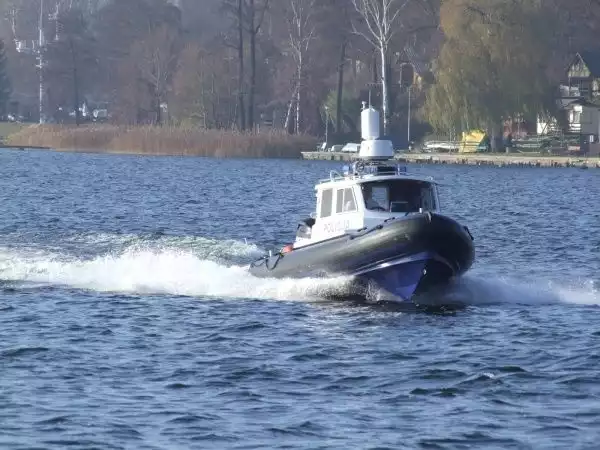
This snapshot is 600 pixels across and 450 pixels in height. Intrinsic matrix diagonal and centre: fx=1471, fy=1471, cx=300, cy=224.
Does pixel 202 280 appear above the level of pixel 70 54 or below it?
below

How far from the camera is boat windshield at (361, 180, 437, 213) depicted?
30.9m

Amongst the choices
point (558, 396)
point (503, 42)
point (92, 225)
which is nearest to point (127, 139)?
point (503, 42)

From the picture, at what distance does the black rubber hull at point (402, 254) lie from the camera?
2922 centimetres

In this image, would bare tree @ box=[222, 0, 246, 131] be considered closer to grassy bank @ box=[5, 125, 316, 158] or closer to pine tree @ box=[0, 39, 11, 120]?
grassy bank @ box=[5, 125, 316, 158]

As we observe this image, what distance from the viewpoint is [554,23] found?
10531cm

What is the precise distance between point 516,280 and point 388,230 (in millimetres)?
6820

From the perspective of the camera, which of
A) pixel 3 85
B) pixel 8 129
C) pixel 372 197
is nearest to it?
pixel 372 197

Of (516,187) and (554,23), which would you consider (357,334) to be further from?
(554,23)

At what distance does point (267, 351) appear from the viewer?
24734 mm

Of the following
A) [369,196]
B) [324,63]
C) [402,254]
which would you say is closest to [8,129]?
[324,63]

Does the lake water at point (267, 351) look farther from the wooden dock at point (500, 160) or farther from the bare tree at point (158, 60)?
the bare tree at point (158, 60)

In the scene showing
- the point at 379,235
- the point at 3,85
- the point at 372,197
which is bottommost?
the point at 379,235

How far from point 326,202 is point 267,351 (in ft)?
25.5

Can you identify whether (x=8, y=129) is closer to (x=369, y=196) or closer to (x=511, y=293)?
(x=369, y=196)
